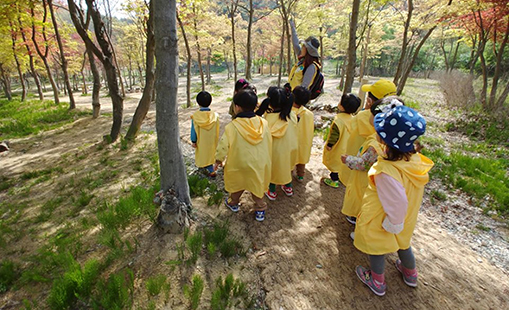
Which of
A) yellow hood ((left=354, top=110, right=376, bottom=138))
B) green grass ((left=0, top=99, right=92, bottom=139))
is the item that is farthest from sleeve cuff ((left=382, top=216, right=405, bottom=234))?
green grass ((left=0, top=99, right=92, bottom=139))

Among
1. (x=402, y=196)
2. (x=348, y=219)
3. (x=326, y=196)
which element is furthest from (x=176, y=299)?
(x=326, y=196)

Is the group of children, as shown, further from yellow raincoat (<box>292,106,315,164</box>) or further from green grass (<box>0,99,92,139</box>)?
green grass (<box>0,99,92,139</box>)

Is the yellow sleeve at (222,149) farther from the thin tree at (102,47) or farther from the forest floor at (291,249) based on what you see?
the thin tree at (102,47)

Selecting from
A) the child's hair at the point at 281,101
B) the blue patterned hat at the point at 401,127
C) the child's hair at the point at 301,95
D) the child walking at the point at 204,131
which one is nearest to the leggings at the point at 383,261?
the blue patterned hat at the point at 401,127

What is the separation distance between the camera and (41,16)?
11.7 metres

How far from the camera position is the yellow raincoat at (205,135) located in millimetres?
3613

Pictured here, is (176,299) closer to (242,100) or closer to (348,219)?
(242,100)

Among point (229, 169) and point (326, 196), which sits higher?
point (229, 169)

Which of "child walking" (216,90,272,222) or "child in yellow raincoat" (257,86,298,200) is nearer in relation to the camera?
"child walking" (216,90,272,222)

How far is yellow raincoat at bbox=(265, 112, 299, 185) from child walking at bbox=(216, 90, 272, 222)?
1.03 ft

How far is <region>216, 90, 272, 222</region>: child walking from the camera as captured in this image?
2.55 meters

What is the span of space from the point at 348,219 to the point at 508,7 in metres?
8.84

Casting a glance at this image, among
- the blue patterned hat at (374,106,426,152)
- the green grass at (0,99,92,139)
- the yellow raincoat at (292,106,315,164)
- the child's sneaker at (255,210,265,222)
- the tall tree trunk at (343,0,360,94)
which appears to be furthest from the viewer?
the green grass at (0,99,92,139)

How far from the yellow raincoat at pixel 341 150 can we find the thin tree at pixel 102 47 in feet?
17.1
